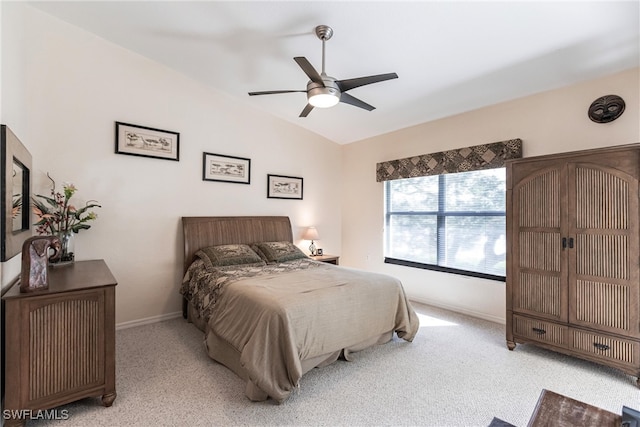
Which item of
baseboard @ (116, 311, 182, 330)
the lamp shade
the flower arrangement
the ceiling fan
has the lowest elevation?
baseboard @ (116, 311, 182, 330)

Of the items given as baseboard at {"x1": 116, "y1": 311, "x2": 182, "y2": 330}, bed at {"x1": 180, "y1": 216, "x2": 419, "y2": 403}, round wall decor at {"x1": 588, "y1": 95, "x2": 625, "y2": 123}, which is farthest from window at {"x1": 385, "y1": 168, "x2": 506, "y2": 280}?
baseboard at {"x1": 116, "y1": 311, "x2": 182, "y2": 330}

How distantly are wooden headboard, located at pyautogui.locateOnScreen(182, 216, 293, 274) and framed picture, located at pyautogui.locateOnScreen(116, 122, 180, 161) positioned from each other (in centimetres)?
84

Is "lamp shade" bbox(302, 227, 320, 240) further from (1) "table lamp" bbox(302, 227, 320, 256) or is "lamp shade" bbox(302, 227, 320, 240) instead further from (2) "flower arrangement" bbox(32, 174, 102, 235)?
(2) "flower arrangement" bbox(32, 174, 102, 235)

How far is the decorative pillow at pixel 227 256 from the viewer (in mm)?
3549

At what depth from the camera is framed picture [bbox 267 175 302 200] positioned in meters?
4.73

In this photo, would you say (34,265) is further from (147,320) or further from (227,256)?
(147,320)

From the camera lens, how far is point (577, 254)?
2580mm

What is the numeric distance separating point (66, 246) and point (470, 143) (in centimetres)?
460

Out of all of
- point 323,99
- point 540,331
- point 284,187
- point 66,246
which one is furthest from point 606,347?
point 66,246

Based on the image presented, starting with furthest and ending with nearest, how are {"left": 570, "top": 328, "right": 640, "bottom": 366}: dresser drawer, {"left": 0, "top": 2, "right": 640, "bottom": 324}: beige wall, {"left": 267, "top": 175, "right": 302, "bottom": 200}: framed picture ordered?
{"left": 267, "top": 175, "right": 302, "bottom": 200}: framed picture → {"left": 0, "top": 2, "right": 640, "bottom": 324}: beige wall → {"left": 570, "top": 328, "right": 640, "bottom": 366}: dresser drawer

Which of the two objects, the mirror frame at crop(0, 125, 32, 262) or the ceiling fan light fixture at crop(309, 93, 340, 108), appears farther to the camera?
the ceiling fan light fixture at crop(309, 93, 340, 108)

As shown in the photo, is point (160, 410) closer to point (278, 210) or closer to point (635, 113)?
point (278, 210)

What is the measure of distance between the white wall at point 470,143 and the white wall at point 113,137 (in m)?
1.76

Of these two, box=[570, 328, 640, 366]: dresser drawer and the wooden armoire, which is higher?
the wooden armoire
